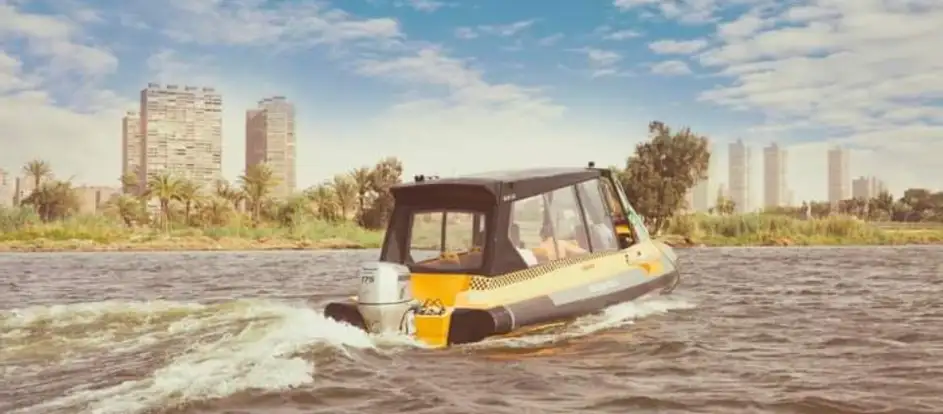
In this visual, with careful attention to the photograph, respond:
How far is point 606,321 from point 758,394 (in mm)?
4626

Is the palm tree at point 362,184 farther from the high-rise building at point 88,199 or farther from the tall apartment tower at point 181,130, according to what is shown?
the tall apartment tower at point 181,130

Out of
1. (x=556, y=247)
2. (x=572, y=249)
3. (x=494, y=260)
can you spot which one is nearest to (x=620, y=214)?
(x=572, y=249)

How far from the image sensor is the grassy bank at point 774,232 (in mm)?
57031

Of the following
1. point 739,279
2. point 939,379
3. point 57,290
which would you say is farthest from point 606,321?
point 57,290

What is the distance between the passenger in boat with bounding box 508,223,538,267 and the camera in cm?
1154

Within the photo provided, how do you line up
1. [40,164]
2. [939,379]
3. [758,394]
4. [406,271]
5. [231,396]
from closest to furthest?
[231,396]
[758,394]
[939,379]
[406,271]
[40,164]

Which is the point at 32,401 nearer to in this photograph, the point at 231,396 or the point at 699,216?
the point at 231,396

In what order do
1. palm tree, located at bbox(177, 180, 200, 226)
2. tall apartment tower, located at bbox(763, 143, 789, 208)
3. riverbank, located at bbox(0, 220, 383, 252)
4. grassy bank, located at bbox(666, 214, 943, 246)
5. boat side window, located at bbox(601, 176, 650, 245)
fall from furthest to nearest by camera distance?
tall apartment tower, located at bbox(763, 143, 789, 208) → palm tree, located at bbox(177, 180, 200, 226) → riverbank, located at bbox(0, 220, 383, 252) → grassy bank, located at bbox(666, 214, 943, 246) → boat side window, located at bbox(601, 176, 650, 245)

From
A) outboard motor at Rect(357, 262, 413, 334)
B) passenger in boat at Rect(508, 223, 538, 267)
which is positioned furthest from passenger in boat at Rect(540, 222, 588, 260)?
outboard motor at Rect(357, 262, 413, 334)

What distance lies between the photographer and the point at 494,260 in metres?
11.1

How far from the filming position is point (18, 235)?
5909cm

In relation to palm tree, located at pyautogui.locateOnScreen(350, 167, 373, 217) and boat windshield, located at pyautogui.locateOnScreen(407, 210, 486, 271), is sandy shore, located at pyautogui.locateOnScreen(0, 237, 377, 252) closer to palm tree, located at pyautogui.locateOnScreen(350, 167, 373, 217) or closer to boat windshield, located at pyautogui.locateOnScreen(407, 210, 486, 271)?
palm tree, located at pyautogui.locateOnScreen(350, 167, 373, 217)

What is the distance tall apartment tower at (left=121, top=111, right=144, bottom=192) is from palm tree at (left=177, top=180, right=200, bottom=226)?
60.5m

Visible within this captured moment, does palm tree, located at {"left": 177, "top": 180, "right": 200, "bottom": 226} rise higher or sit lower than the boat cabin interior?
higher
